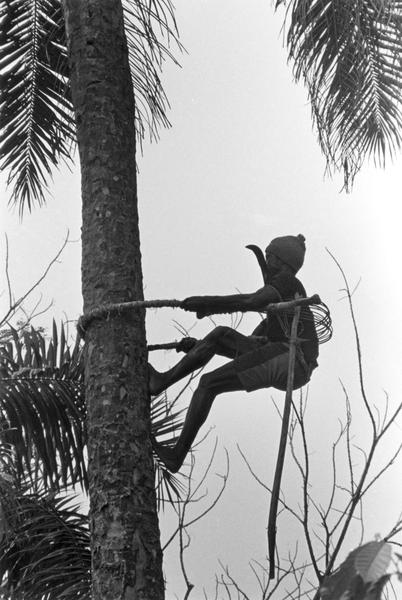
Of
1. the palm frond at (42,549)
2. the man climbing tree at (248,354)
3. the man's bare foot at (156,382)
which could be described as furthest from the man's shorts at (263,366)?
the palm frond at (42,549)

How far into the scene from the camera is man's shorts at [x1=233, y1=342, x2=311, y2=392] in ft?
18.4

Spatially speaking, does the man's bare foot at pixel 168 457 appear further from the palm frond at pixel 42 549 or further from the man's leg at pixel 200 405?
the palm frond at pixel 42 549

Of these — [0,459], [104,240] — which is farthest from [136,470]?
[0,459]

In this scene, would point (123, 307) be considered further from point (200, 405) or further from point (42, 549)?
point (42, 549)

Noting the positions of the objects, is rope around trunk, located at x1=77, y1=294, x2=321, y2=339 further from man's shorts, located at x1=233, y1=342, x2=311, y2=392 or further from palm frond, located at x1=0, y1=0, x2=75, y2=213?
palm frond, located at x1=0, y1=0, x2=75, y2=213

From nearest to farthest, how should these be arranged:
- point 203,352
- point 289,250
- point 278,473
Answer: point 278,473 < point 203,352 < point 289,250

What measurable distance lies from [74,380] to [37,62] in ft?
9.64

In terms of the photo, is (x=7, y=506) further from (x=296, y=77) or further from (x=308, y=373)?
(x=296, y=77)

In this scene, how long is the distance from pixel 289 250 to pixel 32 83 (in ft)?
10.9

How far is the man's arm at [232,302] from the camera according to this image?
204 inches

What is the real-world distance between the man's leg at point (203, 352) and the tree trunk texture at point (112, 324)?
560 mm

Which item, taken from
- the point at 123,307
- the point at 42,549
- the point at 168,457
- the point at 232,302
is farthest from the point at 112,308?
the point at 42,549

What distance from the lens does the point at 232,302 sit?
5352mm

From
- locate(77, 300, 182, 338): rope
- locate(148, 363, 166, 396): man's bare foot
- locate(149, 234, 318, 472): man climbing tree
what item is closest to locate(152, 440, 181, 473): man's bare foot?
locate(149, 234, 318, 472): man climbing tree
